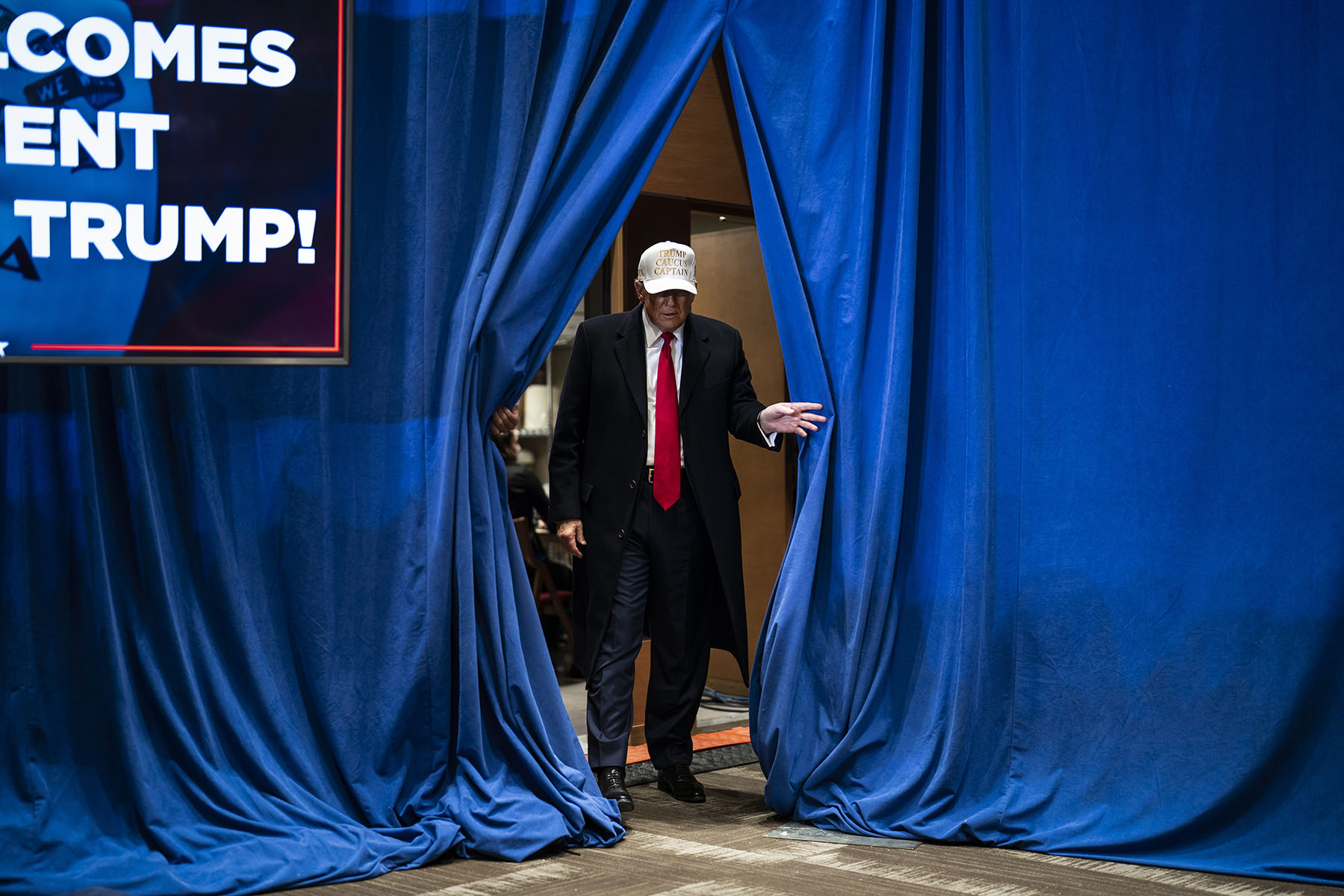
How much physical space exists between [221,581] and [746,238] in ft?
9.57

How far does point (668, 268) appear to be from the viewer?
3688 millimetres

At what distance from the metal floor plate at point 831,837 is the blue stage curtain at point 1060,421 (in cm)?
4

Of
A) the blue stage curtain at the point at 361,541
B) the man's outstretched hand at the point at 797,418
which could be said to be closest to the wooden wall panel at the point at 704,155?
the blue stage curtain at the point at 361,541

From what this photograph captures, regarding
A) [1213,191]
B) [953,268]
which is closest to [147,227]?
[953,268]

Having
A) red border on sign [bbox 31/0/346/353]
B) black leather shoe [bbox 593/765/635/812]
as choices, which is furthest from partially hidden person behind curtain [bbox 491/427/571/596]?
red border on sign [bbox 31/0/346/353]

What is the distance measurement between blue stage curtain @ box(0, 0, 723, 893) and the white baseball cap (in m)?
0.25

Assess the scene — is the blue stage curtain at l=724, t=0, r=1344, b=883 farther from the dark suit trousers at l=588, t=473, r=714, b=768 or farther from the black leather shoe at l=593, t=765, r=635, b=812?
the black leather shoe at l=593, t=765, r=635, b=812

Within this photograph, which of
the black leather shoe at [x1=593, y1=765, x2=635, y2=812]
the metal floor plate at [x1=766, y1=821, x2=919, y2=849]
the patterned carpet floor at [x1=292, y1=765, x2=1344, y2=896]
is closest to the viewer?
the patterned carpet floor at [x1=292, y1=765, x2=1344, y2=896]

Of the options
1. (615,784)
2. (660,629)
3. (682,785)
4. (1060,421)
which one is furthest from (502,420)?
(1060,421)

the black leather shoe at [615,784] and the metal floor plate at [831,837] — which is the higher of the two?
the black leather shoe at [615,784]

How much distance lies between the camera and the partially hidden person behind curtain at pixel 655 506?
365 centimetres

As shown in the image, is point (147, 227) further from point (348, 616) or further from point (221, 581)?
point (348, 616)

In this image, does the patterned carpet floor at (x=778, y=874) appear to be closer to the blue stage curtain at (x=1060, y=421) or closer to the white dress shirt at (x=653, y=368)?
the blue stage curtain at (x=1060, y=421)

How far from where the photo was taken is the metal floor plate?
325 cm
